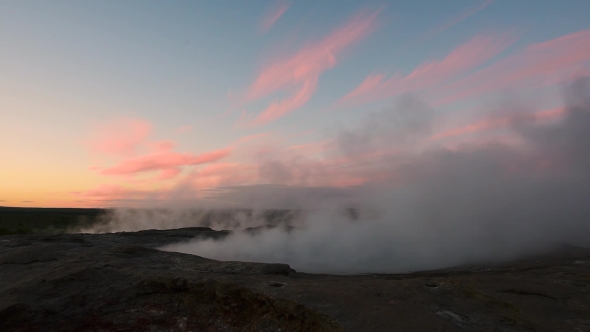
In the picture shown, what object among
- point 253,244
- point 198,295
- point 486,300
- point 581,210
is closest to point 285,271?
point 198,295

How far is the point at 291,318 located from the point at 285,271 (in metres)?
3.66

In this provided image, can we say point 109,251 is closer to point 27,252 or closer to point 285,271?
point 27,252

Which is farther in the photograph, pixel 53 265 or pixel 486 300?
pixel 53 265

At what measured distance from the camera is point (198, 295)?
31.2ft

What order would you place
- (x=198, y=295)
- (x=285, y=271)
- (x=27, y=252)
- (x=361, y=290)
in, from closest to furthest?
1. (x=361, y=290)
2. (x=198, y=295)
3. (x=285, y=271)
4. (x=27, y=252)

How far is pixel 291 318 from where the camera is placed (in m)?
8.06

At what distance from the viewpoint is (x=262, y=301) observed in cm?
868

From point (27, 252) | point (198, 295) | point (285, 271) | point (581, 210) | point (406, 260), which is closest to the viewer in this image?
point (198, 295)

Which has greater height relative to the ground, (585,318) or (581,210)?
(581,210)

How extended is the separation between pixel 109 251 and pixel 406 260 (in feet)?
48.9

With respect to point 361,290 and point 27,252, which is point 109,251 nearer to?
point 27,252

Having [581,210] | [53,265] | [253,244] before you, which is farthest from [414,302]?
[581,210]

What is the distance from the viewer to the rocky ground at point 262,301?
25.0ft

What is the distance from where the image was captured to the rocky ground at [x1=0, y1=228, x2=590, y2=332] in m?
7.62
